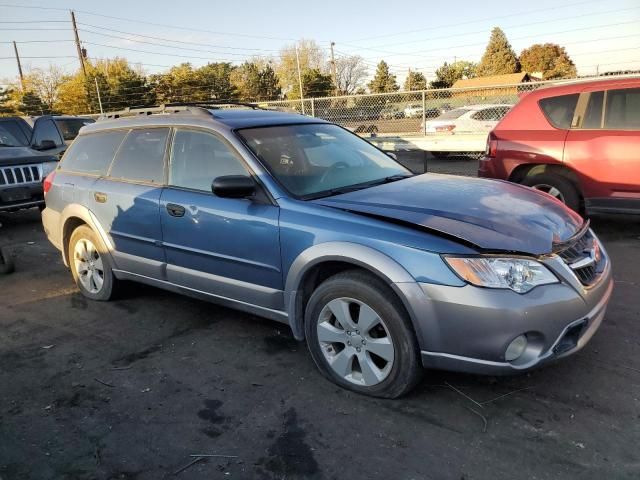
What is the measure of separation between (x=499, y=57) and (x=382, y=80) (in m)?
16.9

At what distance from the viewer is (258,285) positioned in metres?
3.57

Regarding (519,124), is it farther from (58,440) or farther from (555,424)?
(58,440)

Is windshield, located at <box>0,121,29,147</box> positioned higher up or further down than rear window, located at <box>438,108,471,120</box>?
higher up

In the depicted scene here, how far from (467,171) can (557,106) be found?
4.61 m

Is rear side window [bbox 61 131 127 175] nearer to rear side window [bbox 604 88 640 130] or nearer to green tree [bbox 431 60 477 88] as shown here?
rear side window [bbox 604 88 640 130]

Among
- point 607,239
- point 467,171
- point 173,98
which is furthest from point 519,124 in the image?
point 173,98

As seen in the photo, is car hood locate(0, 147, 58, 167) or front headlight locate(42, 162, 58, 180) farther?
front headlight locate(42, 162, 58, 180)

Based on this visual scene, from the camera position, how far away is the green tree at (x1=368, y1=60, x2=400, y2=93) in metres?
73.3

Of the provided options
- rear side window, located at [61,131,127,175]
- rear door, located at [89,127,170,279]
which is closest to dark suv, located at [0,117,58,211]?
rear side window, located at [61,131,127,175]

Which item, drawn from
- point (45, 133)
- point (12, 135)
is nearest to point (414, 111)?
point (45, 133)

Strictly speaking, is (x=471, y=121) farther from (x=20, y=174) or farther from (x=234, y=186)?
(x=234, y=186)

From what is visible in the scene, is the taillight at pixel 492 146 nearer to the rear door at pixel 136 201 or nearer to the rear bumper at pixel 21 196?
the rear door at pixel 136 201

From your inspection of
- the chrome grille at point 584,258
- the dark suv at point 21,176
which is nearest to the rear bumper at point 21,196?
the dark suv at point 21,176

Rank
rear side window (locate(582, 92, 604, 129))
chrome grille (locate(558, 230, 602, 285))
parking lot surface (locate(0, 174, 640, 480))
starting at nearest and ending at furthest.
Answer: parking lot surface (locate(0, 174, 640, 480)) < chrome grille (locate(558, 230, 602, 285)) < rear side window (locate(582, 92, 604, 129))
